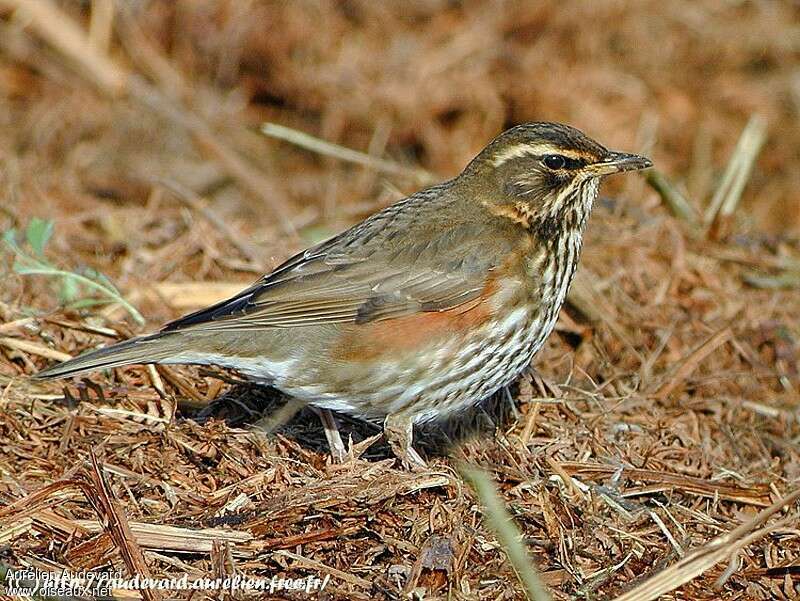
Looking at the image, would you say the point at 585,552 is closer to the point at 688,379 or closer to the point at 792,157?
the point at 688,379

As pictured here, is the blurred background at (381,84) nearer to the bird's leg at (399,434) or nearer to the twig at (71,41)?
the twig at (71,41)

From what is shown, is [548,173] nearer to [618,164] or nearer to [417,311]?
Answer: [618,164]

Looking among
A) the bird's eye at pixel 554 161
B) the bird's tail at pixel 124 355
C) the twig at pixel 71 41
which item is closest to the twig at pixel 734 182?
the bird's eye at pixel 554 161

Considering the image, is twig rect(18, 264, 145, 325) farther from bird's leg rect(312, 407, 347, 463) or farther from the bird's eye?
the bird's eye

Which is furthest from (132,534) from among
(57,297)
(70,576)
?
(57,297)

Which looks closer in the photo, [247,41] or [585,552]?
[585,552]

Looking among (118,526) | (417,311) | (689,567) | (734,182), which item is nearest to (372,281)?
(417,311)

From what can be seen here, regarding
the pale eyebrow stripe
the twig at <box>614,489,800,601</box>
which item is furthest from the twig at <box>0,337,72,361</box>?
the twig at <box>614,489,800,601</box>
